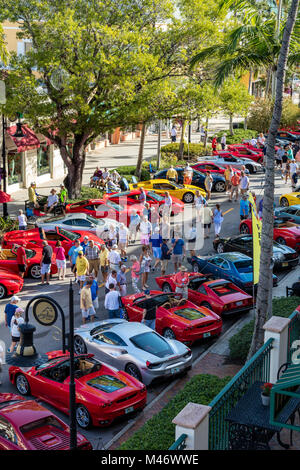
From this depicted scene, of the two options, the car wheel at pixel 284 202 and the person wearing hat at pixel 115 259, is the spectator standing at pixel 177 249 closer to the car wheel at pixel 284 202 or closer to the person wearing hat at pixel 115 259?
the person wearing hat at pixel 115 259

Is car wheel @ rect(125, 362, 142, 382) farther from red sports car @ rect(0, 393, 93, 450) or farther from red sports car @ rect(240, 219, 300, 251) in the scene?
red sports car @ rect(240, 219, 300, 251)

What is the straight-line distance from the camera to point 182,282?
1817 cm

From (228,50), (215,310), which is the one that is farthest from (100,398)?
(228,50)

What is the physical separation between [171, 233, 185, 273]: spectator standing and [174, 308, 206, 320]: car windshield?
4183 millimetres

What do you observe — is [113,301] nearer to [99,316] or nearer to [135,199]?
[99,316]

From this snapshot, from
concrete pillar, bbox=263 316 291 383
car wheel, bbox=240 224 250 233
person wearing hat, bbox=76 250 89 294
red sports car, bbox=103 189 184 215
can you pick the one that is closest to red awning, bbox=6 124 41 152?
red sports car, bbox=103 189 184 215

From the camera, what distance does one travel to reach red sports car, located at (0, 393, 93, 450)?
10617 millimetres

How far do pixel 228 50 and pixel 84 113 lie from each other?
11.9 meters

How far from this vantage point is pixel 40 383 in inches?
532

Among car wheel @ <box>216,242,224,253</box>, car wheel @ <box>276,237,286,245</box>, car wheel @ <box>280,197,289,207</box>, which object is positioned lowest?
car wheel @ <box>216,242,224,253</box>

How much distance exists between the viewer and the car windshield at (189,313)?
54.3ft

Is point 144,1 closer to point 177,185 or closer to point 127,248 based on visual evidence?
point 177,185

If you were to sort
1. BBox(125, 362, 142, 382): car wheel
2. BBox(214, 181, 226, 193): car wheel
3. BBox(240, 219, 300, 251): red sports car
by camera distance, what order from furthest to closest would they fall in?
BBox(214, 181, 226, 193): car wheel < BBox(240, 219, 300, 251): red sports car < BBox(125, 362, 142, 382): car wheel

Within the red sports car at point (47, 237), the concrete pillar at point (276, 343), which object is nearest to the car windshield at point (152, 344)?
the concrete pillar at point (276, 343)
